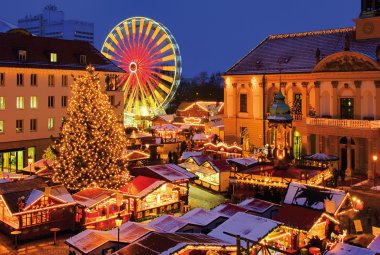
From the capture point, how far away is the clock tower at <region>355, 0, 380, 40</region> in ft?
133

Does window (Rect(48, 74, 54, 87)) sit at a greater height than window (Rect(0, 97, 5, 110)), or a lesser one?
greater

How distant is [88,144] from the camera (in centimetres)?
2755

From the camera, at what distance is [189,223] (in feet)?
64.6

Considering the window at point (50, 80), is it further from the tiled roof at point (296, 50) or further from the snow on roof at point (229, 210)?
the snow on roof at point (229, 210)

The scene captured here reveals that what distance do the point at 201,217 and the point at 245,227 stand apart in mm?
2640

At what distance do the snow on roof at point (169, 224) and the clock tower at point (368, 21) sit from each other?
28.3 meters

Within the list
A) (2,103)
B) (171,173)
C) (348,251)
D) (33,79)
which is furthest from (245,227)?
(33,79)

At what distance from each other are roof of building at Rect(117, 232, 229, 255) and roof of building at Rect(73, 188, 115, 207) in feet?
30.4

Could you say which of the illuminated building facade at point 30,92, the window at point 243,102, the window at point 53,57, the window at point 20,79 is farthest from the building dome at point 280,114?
the window at point 53,57

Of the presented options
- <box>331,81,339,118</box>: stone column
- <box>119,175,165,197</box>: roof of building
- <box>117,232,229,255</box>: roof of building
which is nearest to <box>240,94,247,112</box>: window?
<box>331,81,339,118</box>: stone column

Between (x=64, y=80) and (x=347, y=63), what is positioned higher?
(x=347, y=63)

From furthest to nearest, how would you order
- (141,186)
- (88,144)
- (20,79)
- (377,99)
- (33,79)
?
(33,79)
(20,79)
(377,99)
(141,186)
(88,144)

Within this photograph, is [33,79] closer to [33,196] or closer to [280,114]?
[33,196]

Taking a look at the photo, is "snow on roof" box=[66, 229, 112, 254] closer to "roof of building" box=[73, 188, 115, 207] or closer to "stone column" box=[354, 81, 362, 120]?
"roof of building" box=[73, 188, 115, 207]
